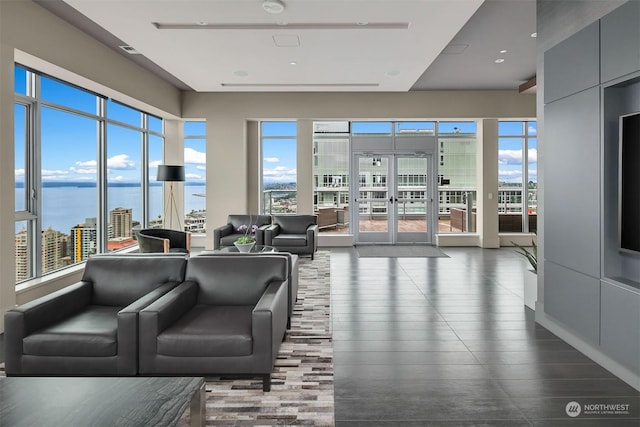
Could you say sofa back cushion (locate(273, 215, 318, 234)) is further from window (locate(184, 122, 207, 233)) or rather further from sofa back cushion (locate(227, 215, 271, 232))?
window (locate(184, 122, 207, 233))

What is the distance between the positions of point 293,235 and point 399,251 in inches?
92.1

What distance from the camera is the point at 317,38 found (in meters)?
5.27

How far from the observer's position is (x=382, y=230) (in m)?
9.80

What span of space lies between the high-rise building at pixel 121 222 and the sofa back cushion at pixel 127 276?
3.95 metres

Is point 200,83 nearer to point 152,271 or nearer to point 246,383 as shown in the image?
point 152,271

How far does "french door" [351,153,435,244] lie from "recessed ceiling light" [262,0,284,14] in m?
5.59

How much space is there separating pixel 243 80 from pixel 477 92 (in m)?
5.07

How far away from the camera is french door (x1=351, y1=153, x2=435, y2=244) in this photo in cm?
977

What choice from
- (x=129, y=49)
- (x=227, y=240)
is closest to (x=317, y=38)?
(x=129, y=49)

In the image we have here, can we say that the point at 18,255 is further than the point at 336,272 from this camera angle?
No

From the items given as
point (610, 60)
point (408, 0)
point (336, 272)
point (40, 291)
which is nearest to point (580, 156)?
point (610, 60)

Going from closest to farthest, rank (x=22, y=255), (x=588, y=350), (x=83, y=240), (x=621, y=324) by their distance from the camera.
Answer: (x=621, y=324)
(x=588, y=350)
(x=22, y=255)
(x=83, y=240)

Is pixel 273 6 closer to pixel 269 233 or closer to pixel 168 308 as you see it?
pixel 168 308

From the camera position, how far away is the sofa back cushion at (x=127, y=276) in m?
3.31
